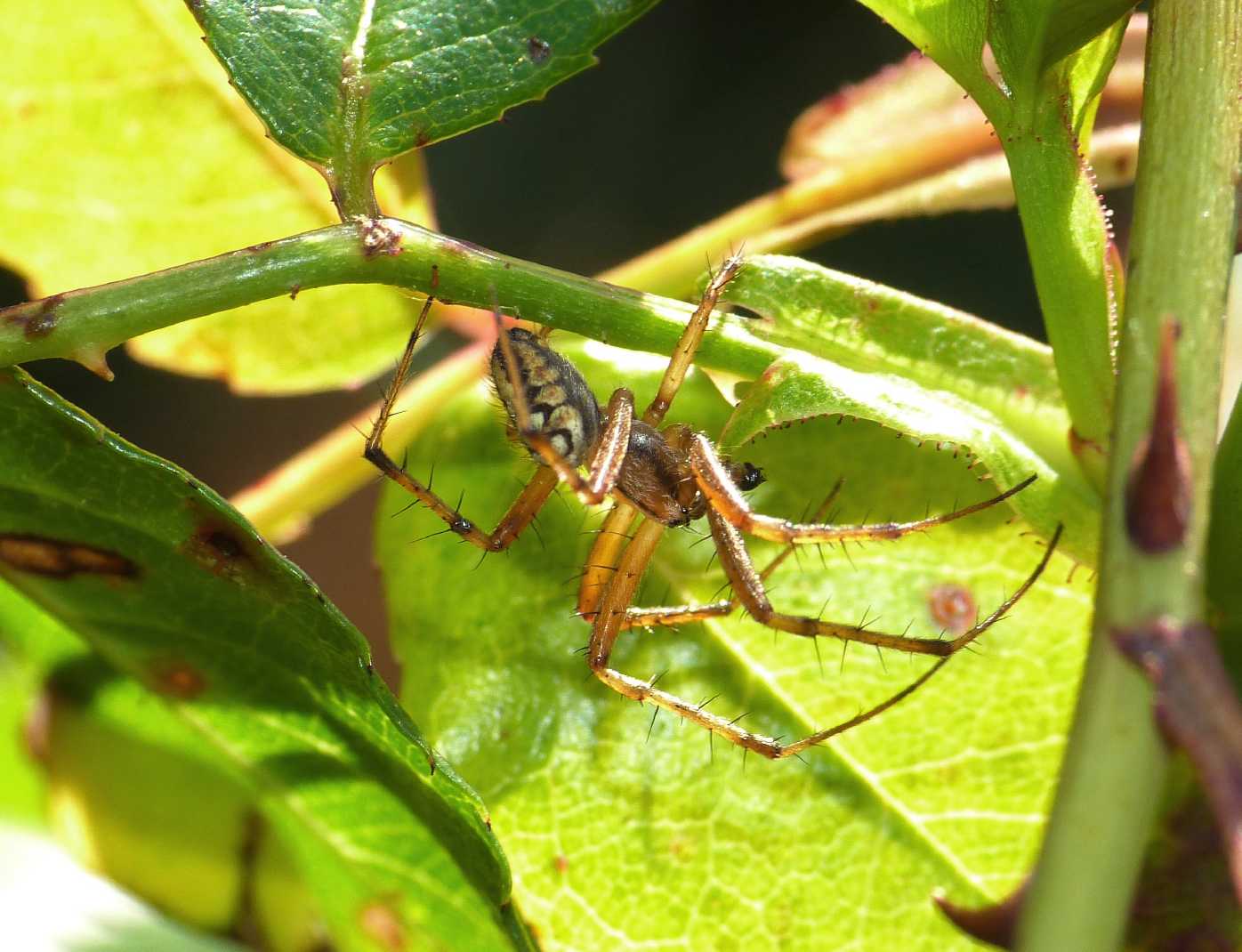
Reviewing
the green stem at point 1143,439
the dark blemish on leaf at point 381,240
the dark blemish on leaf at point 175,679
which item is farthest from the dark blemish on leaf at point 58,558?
the green stem at point 1143,439

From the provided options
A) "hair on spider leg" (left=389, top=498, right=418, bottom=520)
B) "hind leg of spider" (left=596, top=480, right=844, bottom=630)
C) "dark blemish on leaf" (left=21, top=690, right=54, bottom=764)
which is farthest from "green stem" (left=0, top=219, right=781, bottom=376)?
"dark blemish on leaf" (left=21, top=690, right=54, bottom=764)

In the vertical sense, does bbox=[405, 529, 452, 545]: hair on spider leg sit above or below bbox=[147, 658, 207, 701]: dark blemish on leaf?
above

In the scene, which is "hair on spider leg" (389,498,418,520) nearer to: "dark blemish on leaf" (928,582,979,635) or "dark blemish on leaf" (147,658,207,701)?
"dark blemish on leaf" (147,658,207,701)

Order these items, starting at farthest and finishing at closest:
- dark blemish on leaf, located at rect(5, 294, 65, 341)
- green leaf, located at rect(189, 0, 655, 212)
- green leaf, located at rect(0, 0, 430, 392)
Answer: green leaf, located at rect(0, 0, 430, 392), green leaf, located at rect(189, 0, 655, 212), dark blemish on leaf, located at rect(5, 294, 65, 341)

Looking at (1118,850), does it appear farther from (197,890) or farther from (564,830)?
(197,890)

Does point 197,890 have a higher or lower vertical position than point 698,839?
lower

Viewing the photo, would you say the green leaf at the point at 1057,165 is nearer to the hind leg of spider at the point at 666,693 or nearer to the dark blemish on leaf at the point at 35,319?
the hind leg of spider at the point at 666,693

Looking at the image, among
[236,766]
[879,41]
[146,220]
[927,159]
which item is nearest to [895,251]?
[879,41]
